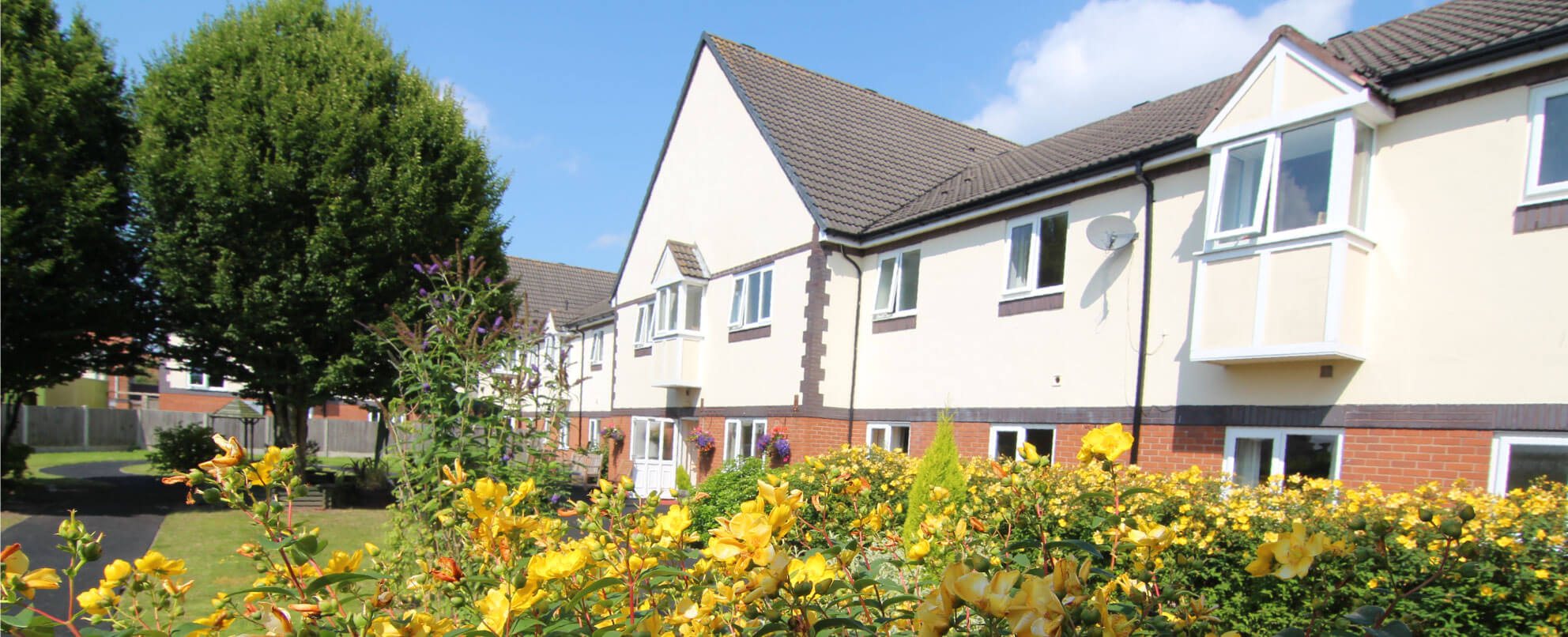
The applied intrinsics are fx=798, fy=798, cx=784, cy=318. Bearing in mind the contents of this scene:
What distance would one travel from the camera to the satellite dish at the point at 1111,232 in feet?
31.7

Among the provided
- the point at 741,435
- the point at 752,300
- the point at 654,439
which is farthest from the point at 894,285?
the point at 654,439

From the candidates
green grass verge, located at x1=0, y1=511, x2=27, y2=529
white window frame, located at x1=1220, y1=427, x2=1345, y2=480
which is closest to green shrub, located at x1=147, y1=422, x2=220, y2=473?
green grass verge, located at x1=0, y1=511, x2=27, y2=529

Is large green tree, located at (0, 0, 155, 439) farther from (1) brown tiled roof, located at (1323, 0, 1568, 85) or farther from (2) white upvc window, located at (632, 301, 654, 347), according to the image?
(1) brown tiled roof, located at (1323, 0, 1568, 85)

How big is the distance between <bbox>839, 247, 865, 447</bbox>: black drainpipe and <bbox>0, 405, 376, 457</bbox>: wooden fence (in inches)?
940

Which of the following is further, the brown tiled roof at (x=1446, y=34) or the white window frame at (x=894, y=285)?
the white window frame at (x=894, y=285)

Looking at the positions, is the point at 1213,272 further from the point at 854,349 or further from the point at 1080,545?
the point at 1080,545

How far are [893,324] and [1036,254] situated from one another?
309cm

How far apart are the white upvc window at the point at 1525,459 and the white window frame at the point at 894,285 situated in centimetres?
763

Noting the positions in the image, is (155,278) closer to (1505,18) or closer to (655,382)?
(655,382)

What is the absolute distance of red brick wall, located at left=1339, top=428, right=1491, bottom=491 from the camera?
22.4 feet

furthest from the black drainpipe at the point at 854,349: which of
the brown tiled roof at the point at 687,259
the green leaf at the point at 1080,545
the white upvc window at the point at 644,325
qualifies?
the green leaf at the point at 1080,545

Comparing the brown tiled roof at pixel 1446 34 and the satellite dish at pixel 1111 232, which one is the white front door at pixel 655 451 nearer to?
the satellite dish at pixel 1111 232

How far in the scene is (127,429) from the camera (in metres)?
35.1

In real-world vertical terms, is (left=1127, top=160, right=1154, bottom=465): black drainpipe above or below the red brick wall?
above
